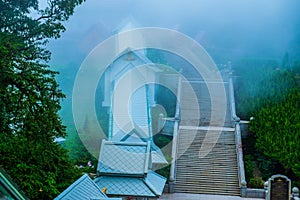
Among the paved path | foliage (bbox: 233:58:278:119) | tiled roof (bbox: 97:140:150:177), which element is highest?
foliage (bbox: 233:58:278:119)

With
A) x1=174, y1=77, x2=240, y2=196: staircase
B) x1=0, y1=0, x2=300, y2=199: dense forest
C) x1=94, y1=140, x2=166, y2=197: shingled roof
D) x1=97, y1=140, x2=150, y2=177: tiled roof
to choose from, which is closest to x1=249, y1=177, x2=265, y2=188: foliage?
x1=174, y1=77, x2=240, y2=196: staircase

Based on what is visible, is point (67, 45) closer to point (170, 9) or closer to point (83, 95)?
point (83, 95)

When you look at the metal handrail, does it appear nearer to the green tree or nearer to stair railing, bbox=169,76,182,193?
stair railing, bbox=169,76,182,193

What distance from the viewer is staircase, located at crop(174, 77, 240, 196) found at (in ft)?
65.1

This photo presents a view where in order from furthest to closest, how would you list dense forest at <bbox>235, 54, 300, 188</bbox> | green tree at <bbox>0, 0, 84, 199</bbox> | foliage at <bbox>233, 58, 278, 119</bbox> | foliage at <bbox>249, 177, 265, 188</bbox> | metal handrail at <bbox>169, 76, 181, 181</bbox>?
foliage at <bbox>233, 58, 278, 119</bbox> → metal handrail at <bbox>169, 76, 181, 181</bbox> → dense forest at <bbox>235, 54, 300, 188</bbox> → foliage at <bbox>249, 177, 265, 188</bbox> → green tree at <bbox>0, 0, 84, 199</bbox>

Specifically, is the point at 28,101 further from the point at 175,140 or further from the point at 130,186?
the point at 175,140

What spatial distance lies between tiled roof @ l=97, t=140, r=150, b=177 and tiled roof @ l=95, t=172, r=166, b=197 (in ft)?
Result: 0.54

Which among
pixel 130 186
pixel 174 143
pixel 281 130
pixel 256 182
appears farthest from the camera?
pixel 174 143

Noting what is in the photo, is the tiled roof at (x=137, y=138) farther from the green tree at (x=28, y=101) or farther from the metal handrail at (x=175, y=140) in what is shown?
the green tree at (x=28, y=101)

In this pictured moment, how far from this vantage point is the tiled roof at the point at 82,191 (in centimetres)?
851

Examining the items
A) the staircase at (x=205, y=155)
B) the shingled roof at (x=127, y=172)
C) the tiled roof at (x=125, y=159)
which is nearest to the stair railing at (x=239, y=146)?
the staircase at (x=205, y=155)

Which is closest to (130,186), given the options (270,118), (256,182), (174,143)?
(256,182)

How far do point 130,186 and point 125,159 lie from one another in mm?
943

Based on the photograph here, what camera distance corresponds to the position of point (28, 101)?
915 centimetres
